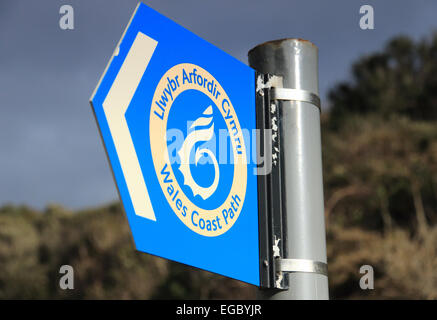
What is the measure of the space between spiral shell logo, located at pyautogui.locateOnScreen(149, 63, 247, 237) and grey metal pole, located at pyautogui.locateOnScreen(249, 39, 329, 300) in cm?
20

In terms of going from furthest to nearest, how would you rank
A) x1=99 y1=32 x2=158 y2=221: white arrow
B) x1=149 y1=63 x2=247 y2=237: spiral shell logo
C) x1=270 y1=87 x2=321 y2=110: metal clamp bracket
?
x1=270 y1=87 x2=321 y2=110: metal clamp bracket → x1=149 y1=63 x2=247 y2=237: spiral shell logo → x1=99 y1=32 x2=158 y2=221: white arrow

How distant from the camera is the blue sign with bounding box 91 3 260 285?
1814 mm

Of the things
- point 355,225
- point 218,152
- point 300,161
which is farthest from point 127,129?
point 355,225

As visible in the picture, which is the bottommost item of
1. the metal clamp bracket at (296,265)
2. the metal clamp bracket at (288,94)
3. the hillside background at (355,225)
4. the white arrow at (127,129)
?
the metal clamp bracket at (296,265)

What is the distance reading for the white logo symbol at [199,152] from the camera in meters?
2.03

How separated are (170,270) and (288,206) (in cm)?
1251

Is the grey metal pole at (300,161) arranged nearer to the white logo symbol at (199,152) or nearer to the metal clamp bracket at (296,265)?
the metal clamp bracket at (296,265)

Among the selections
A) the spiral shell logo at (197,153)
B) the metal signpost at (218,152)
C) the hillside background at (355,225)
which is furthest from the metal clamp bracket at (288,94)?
the hillside background at (355,225)

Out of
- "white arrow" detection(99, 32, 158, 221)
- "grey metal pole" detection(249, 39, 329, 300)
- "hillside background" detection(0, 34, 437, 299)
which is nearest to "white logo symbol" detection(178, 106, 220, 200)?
"white arrow" detection(99, 32, 158, 221)

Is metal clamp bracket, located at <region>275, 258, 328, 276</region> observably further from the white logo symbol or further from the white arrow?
the white arrow

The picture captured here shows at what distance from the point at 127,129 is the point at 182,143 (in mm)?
248

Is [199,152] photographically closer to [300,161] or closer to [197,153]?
[197,153]

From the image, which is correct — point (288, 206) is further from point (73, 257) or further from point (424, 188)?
point (73, 257)

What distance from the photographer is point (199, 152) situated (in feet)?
6.85
